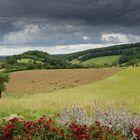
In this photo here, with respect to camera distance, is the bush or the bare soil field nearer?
the bush

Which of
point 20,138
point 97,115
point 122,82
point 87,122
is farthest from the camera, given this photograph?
point 122,82

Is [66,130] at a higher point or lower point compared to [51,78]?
higher

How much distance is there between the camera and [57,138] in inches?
428

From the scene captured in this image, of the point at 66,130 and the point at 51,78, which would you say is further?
the point at 51,78

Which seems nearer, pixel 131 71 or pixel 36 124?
pixel 36 124

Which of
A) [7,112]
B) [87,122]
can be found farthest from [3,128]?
[7,112]

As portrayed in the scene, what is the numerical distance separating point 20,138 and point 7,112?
8851mm

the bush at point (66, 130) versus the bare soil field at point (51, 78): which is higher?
the bush at point (66, 130)

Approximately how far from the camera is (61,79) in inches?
3393

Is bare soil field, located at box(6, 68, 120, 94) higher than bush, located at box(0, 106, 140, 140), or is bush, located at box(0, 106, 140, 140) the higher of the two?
bush, located at box(0, 106, 140, 140)

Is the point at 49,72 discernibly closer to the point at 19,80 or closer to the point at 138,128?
the point at 19,80

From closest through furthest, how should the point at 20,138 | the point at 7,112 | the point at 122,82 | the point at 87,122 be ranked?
1. the point at 20,138
2. the point at 87,122
3. the point at 7,112
4. the point at 122,82

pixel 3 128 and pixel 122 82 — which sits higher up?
pixel 3 128

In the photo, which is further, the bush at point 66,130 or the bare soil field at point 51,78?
the bare soil field at point 51,78
